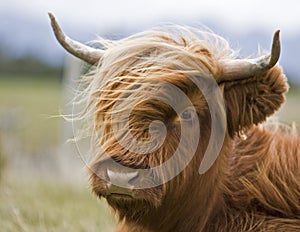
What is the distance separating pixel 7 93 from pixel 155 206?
4416cm

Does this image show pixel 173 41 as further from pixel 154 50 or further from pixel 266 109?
pixel 266 109

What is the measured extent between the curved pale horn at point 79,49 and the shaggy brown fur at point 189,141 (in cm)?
9

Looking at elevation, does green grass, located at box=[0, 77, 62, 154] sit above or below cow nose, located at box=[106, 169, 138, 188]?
below

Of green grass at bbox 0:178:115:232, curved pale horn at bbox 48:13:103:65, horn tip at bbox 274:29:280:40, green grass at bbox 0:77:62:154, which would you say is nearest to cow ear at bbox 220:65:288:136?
horn tip at bbox 274:29:280:40

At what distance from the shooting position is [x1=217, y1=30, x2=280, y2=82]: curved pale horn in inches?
152

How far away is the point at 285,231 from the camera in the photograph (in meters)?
4.09

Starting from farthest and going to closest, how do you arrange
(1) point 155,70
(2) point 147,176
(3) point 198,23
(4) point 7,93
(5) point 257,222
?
1. (4) point 7,93
2. (3) point 198,23
3. (5) point 257,222
4. (1) point 155,70
5. (2) point 147,176

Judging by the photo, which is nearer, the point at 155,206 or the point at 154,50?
the point at 155,206

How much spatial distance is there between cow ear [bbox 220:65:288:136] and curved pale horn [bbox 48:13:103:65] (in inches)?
35.0

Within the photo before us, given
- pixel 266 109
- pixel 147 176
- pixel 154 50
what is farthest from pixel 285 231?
pixel 154 50

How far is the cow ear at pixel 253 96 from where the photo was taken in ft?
13.4

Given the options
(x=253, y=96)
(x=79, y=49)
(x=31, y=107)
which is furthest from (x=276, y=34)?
(x=31, y=107)

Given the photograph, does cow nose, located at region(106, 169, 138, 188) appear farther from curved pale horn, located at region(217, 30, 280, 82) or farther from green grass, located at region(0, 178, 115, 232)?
green grass, located at region(0, 178, 115, 232)

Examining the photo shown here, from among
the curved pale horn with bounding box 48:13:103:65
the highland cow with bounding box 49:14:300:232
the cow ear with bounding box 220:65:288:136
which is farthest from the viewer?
the curved pale horn with bounding box 48:13:103:65
